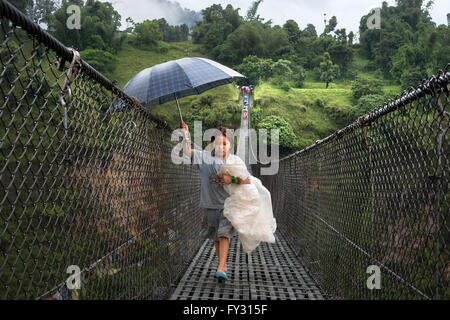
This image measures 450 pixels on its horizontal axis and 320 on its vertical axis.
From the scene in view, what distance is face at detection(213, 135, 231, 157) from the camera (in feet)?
8.55

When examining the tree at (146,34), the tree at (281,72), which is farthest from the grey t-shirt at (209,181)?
the tree at (146,34)

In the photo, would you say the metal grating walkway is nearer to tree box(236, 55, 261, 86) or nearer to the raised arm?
the raised arm

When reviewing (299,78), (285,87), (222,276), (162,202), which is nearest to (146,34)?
(299,78)

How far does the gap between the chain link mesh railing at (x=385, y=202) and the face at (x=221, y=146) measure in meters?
0.87

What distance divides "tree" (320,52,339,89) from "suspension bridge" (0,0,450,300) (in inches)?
1369

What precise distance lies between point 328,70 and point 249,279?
3746 cm

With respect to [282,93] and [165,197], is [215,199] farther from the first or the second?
[282,93]

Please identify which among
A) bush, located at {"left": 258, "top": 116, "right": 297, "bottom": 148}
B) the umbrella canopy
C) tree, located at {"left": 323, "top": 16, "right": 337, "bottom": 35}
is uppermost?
tree, located at {"left": 323, "top": 16, "right": 337, "bottom": 35}

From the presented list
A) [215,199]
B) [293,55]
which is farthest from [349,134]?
[293,55]

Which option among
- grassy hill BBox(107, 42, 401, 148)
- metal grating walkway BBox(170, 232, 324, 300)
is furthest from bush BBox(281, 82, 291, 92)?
metal grating walkway BBox(170, 232, 324, 300)

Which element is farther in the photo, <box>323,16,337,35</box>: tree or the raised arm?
<box>323,16,337,35</box>: tree

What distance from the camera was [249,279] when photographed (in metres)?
2.67

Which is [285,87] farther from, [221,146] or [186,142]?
[186,142]

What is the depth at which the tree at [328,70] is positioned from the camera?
3522 centimetres
